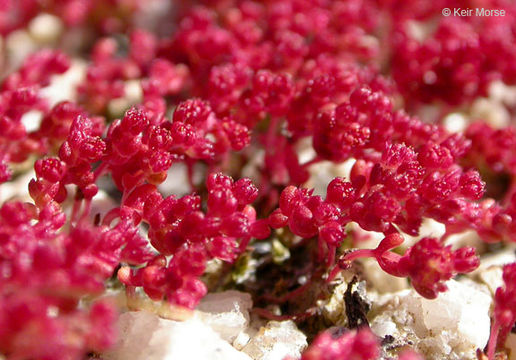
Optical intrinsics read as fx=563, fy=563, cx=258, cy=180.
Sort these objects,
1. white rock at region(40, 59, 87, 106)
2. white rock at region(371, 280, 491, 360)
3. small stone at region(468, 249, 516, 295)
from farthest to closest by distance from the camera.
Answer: white rock at region(40, 59, 87, 106)
small stone at region(468, 249, 516, 295)
white rock at region(371, 280, 491, 360)

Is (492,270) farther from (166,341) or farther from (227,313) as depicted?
(166,341)

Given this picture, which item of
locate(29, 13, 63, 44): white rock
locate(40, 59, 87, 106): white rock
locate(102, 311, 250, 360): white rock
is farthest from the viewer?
locate(29, 13, 63, 44): white rock

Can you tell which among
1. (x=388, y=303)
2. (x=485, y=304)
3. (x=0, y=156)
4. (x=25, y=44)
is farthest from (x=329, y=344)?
(x=25, y=44)

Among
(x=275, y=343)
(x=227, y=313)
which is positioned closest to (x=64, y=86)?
(x=227, y=313)

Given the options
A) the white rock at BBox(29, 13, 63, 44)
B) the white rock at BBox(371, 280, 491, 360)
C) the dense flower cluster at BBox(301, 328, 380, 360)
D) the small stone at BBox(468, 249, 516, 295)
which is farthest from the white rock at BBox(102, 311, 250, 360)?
the white rock at BBox(29, 13, 63, 44)

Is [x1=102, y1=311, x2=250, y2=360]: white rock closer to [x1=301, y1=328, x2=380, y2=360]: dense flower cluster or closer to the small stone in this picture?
[x1=301, y1=328, x2=380, y2=360]: dense flower cluster

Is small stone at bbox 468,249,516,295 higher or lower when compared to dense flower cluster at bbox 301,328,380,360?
lower

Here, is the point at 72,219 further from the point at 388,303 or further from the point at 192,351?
the point at 388,303

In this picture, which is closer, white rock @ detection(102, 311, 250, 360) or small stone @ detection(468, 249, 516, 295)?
→ white rock @ detection(102, 311, 250, 360)
